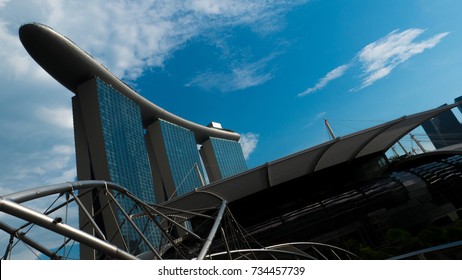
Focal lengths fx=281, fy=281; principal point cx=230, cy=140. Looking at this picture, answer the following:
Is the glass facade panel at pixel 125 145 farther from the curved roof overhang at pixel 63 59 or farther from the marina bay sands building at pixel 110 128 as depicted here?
the curved roof overhang at pixel 63 59

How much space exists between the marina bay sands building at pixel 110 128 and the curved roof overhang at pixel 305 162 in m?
10.3

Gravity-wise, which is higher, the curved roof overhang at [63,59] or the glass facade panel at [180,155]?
the curved roof overhang at [63,59]

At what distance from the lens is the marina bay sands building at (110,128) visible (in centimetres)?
5859

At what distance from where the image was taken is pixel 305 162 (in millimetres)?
33875

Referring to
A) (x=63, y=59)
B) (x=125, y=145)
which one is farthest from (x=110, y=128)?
(x=63, y=59)

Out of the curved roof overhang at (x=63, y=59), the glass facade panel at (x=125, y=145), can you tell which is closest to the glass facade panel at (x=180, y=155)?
the glass facade panel at (x=125, y=145)

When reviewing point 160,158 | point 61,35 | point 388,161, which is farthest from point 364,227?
point 160,158

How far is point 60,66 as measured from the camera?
62500 millimetres

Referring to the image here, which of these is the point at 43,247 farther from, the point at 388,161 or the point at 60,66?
the point at 60,66

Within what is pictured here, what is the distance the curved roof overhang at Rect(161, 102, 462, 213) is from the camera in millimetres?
29719

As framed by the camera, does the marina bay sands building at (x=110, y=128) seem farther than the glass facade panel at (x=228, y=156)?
No
